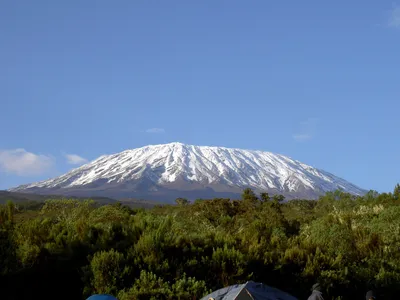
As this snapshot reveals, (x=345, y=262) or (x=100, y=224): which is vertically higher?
(x=100, y=224)

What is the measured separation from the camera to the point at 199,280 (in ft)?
41.8

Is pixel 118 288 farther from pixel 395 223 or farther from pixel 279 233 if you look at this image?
pixel 395 223

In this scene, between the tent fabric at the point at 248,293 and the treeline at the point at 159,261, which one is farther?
the treeline at the point at 159,261

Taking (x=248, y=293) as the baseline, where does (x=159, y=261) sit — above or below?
above

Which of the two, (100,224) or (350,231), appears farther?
(350,231)

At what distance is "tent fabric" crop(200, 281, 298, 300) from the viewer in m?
10.6

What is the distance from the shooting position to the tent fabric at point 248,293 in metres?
10.6

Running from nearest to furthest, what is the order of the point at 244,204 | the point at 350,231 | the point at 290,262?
the point at 290,262 → the point at 350,231 → the point at 244,204

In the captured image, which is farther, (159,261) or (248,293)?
(159,261)

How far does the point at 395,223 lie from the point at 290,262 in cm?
770

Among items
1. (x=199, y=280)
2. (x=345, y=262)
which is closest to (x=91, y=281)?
(x=199, y=280)

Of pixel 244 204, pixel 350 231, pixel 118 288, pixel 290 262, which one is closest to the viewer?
pixel 118 288

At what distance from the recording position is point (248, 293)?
10.6 metres

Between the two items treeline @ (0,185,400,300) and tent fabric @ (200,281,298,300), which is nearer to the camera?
tent fabric @ (200,281,298,300)
